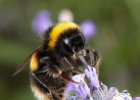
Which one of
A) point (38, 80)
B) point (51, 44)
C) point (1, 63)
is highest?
point (51, 44)

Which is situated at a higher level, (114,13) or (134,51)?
(114,13)

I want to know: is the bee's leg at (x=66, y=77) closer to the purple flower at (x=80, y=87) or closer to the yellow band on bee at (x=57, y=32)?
the purple flower at (x=80, y=87)

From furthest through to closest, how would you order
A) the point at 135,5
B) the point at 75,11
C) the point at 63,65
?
the point at 75,11 < the point at 135,5 < the point at 63,65

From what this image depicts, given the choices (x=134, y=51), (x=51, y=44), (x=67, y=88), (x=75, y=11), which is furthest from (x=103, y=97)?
(x=75, y=11)

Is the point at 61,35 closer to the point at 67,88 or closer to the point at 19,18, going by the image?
the point at 67,88

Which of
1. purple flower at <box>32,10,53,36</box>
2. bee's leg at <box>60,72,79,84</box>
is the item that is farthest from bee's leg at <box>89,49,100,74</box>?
purple flower at <box>32,10,53,36</box>
